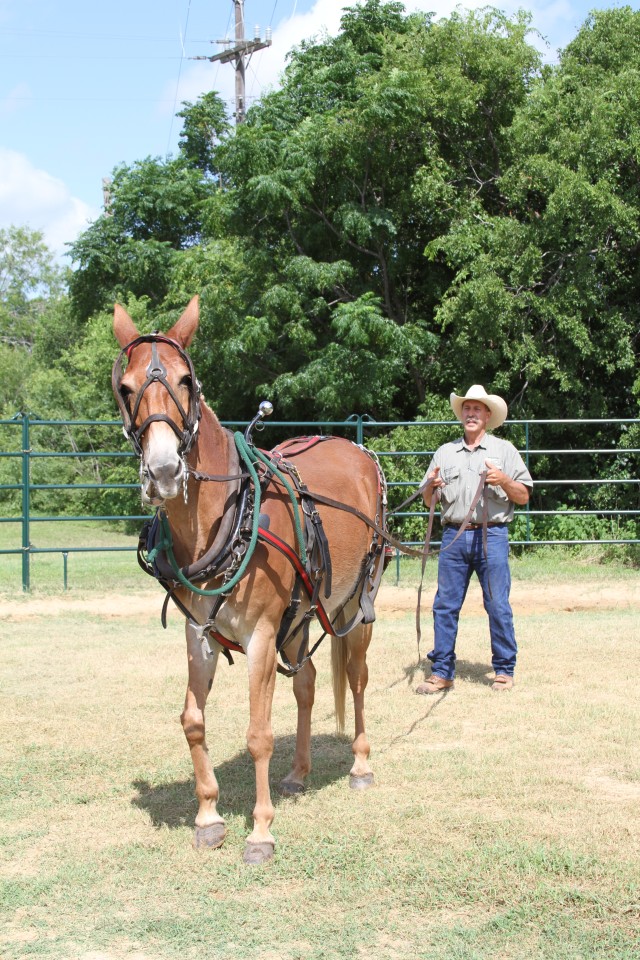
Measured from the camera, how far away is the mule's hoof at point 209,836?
13.4 ft

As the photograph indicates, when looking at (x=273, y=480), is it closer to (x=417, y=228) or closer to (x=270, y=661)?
(x=270, y=661)

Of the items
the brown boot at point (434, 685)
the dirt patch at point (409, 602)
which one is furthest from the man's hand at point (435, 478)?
the dirt patch at point (409, 602)

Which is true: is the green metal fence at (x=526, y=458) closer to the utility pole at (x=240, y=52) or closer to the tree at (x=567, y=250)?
the tree at (x=567, y=250)

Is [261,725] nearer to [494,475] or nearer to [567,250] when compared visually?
[494,475]

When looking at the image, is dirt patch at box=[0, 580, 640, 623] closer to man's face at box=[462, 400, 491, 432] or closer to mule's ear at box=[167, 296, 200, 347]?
man's face at box=[462, 400, 491, 432]

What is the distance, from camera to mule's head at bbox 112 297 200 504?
344 cm

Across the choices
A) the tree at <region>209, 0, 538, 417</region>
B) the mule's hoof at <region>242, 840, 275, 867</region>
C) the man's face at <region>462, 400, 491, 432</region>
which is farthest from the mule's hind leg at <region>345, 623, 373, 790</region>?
the tree at <region>209, 0, 538, 417</region>

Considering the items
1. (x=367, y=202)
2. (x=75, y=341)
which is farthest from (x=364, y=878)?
(x=75, y=341)

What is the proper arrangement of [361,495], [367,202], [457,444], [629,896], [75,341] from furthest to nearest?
[75,341] < [367,202] < [457,444] < [361,495] < [629,896]

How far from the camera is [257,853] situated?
3943 mm

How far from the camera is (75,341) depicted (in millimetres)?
33594

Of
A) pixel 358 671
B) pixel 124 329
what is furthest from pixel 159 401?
pixel 358 671

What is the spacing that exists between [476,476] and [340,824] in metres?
3.05

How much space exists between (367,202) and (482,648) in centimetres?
984
